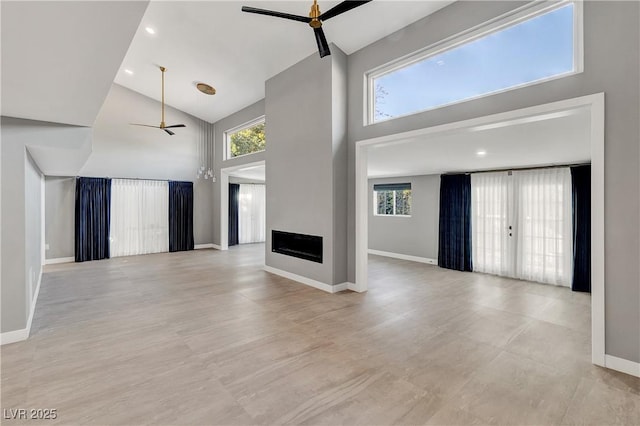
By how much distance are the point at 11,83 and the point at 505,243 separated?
7498 mm

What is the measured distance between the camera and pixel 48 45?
159 cm

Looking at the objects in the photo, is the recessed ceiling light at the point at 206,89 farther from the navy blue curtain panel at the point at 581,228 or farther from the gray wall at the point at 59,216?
the navy blue curtain panel at the point at 581,228

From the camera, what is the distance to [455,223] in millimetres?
6750

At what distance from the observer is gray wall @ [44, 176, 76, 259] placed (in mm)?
7203

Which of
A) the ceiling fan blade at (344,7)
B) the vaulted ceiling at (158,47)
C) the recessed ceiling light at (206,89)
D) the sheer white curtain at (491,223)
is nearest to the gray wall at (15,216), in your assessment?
the vaulted ceiling at (158,47)

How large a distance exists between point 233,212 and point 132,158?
11.3ft

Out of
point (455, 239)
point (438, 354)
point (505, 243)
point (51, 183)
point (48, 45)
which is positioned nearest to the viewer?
point (48, 45)

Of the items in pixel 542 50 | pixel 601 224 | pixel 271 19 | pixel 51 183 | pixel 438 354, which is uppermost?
pixel 271 19

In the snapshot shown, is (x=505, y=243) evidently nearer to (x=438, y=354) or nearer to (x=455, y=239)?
(x=455, y=239)

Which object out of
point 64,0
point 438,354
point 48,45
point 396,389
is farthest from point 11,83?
point 438,354

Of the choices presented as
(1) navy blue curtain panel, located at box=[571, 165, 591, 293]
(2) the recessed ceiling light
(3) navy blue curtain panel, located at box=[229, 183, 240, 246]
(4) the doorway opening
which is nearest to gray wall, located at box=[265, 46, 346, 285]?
(4) the doorway opening

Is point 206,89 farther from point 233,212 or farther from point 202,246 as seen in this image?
point 202,246

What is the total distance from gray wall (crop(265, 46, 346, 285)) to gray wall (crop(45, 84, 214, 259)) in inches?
174

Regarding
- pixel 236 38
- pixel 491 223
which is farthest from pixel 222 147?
pixel 491 223
